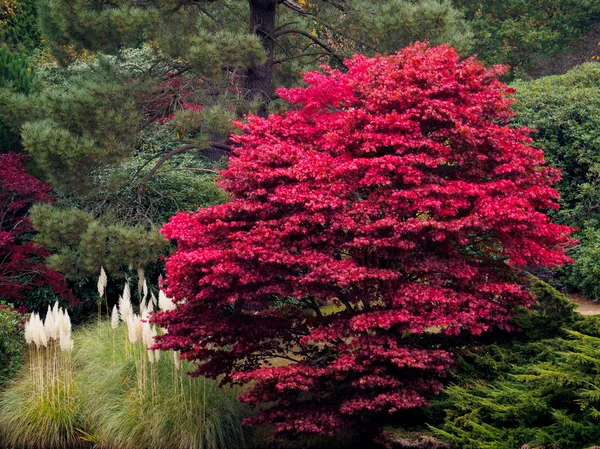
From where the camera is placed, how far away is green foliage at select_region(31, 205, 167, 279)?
1205 cm

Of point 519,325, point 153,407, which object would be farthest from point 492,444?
point 153,407

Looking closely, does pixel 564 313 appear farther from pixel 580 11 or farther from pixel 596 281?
pixel 580 11

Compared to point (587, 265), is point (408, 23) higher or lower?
higher

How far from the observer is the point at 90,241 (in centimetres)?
1202

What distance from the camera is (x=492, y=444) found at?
7.04 metres

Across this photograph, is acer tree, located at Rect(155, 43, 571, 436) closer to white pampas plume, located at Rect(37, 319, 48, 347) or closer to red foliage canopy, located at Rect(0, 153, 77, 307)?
white pampas plume, located at Rect(37, 319, 48, 347)

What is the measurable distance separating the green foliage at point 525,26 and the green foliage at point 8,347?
18.5 meters

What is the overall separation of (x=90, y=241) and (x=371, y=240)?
556cm

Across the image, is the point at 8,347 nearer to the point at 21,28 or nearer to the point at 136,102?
the point at 136,102

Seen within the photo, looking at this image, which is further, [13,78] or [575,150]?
[13,78]

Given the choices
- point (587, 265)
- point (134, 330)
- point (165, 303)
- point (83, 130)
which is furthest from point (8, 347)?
point (587, 265)

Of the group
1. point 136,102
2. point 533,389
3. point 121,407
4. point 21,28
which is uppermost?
point 21,28

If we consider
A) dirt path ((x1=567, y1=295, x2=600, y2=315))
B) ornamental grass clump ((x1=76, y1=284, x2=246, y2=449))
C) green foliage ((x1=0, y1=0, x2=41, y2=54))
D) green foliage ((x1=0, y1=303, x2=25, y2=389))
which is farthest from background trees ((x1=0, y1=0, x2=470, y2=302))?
green foliage ((x1=0, y1=0, x2=41, y2=54))

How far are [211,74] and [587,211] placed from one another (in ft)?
23.0
